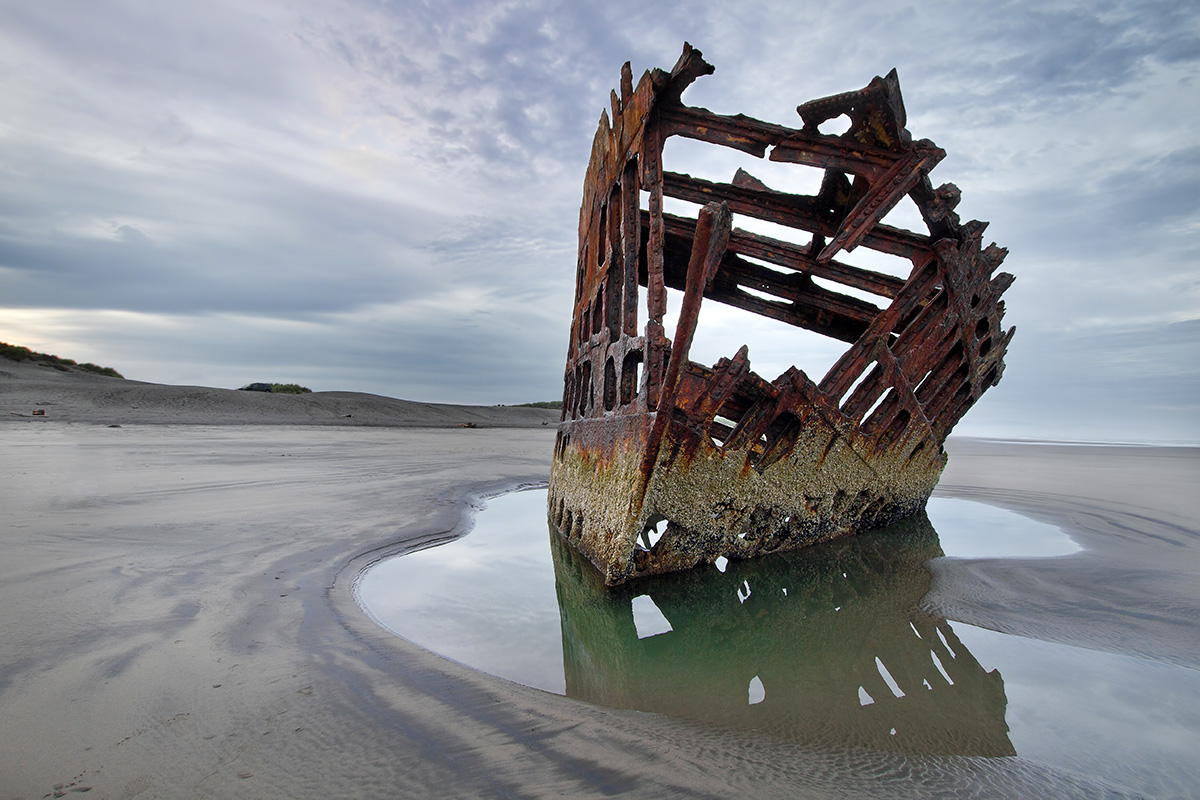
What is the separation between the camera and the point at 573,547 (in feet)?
17.1

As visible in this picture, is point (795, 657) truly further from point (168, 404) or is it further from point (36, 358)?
point (36, 358)

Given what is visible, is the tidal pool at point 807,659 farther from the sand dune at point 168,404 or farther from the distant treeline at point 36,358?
the distant treeline at point 36,358

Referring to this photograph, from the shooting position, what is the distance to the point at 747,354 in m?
3.71

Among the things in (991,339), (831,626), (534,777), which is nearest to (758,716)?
(534,777)

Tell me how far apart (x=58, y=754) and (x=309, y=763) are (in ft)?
2.07

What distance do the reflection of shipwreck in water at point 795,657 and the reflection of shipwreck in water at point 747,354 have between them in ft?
1.14

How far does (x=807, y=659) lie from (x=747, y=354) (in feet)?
5.77

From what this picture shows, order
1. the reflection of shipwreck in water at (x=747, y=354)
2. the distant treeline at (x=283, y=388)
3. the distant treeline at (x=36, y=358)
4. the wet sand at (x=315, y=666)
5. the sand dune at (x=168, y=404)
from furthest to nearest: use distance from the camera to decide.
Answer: the distant treeline at (x=283, y=388), the distant treeline at (x=36, y=358), the sand dune at (x=168, y=404), the reflection of shipwreck in water at (x=747, y=354), the wet sand at (x=315, y=666)

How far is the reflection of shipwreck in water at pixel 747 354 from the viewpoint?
12.1 feet

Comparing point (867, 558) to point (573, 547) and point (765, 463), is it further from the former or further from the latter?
point (573, 547)

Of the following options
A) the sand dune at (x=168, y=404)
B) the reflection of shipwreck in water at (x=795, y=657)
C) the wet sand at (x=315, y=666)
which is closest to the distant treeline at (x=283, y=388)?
the sand dune at (x=168, y=404)

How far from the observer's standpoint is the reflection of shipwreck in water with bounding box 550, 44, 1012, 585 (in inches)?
145

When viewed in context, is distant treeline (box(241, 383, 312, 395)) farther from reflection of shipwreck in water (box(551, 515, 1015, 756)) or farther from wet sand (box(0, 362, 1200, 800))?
reflection of shipwreck in water (box(551, 515, 1015, 756))

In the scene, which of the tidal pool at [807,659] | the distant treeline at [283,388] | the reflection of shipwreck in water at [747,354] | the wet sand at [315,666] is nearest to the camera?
the wet sand at [315,666]
